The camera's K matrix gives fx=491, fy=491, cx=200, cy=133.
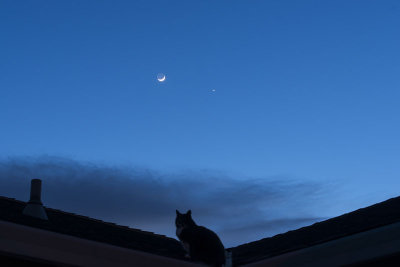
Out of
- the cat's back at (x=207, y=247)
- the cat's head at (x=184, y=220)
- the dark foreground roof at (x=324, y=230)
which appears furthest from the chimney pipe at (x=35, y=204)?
the dark foreground roof at (x=324, y=230)

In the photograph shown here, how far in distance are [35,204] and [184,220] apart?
2442 mm

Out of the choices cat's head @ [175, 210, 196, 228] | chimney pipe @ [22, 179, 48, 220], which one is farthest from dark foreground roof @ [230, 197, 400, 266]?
chimney pipe @ [22, 179, 48, 220]

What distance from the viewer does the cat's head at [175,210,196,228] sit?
26.8 feet

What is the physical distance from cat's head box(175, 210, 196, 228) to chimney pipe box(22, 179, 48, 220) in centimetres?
214

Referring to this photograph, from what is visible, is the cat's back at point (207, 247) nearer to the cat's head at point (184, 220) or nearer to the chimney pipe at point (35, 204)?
the cat's head at point (184, 220)

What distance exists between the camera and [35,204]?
796cm

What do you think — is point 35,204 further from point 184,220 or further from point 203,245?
point 203,245

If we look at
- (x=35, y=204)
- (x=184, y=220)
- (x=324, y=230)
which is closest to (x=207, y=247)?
(x=184, y=220)

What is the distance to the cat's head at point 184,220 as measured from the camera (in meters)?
8.18

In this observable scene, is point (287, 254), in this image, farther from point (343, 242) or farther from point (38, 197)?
point (38, 197)

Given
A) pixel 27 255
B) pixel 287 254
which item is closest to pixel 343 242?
pixel 287 254

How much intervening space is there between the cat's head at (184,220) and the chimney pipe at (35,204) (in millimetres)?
2139

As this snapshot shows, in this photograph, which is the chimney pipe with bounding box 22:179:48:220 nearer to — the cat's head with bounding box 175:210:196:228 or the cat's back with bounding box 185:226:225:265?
the cat's head with bounding box 175:210:196:228

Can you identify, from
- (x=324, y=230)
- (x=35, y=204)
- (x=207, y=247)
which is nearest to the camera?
(x=207, y=247)
